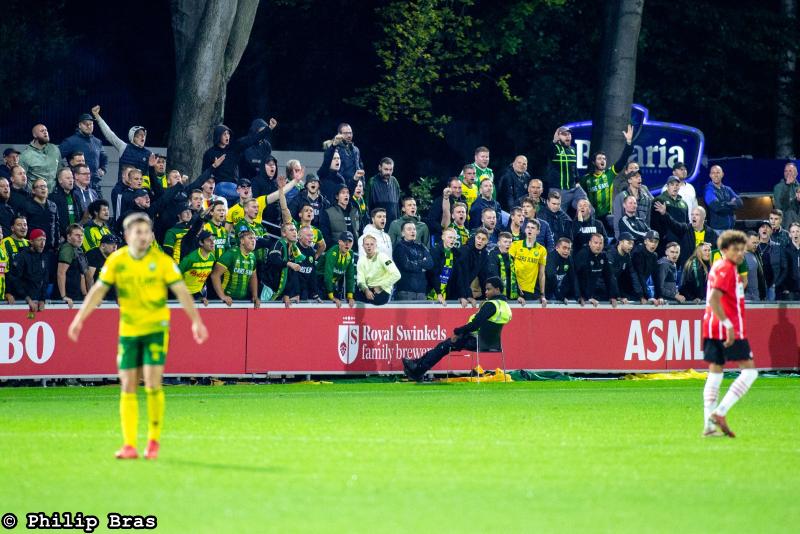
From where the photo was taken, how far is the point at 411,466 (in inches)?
521

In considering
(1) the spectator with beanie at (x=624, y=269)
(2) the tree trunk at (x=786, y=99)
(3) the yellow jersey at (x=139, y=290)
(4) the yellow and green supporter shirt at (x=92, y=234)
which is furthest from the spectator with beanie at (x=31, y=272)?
(2) the tree trunk at (x=786, y=99)

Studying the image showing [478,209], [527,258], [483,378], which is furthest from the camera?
[478,209]

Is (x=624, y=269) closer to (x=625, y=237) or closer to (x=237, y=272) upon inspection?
(x=625, y=237)

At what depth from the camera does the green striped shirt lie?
23688mm

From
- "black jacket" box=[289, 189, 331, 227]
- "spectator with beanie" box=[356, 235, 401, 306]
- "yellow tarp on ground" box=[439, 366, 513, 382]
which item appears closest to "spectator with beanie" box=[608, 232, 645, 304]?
"yellow tarp on ground" box=[439, 366, 513, 382]

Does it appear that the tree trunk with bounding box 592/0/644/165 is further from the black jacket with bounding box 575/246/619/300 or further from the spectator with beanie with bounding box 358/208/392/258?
the spectator with beanie with bounding box 358/208/392/258

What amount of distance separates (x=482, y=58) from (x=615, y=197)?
11.4 meters

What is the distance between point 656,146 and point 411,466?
2187 cm

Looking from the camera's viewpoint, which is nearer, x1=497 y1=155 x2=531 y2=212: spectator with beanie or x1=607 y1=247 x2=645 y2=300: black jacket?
x1=607 y1=247 x2=645 y2=300: black jacket

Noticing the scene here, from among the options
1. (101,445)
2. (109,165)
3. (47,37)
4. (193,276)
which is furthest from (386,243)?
(47,37)

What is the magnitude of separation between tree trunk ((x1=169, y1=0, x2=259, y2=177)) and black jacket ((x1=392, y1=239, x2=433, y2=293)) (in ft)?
18.4

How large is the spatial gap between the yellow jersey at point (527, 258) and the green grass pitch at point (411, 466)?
16.8ft

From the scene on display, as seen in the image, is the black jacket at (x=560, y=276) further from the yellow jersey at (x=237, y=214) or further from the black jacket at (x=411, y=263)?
the yellow jersey at (x=237, y=214)

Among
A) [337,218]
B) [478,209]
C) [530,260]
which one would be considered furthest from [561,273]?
[337,218]
